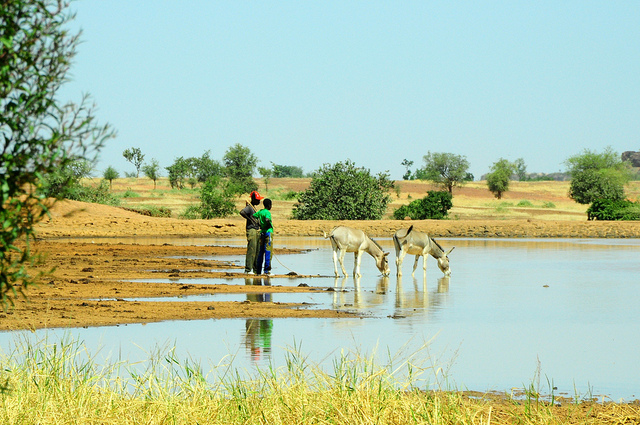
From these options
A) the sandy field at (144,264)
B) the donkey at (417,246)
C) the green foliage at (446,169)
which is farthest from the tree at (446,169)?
the donkey at (417,246)

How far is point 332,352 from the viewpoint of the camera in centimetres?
1058

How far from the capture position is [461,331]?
13102 mm

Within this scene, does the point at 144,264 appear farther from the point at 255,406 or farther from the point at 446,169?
the point at 446,169

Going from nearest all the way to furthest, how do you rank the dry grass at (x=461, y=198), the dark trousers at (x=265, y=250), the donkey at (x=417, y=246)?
the dark trousers at (x=265, y=250), the donkey at (x=417, y=246), the dry grass at (x=461, y=198)

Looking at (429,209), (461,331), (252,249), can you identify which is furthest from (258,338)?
(429,209)

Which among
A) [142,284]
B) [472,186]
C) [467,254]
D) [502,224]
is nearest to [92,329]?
[142,284]

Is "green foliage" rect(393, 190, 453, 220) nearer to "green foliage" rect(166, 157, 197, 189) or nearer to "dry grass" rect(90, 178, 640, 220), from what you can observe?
"dry grass" rect(90, 178, 640, 220)

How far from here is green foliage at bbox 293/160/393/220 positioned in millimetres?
51656

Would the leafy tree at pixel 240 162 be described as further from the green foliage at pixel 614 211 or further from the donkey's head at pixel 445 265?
the donkey's head at pixel 445 265

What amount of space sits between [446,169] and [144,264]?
108m

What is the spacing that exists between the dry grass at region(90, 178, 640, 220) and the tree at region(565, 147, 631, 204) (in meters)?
2.10

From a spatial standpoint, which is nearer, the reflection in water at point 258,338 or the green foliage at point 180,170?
the reflection in water at point 258,338

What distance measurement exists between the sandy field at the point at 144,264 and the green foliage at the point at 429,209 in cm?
598

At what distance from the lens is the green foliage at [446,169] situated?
127 m
